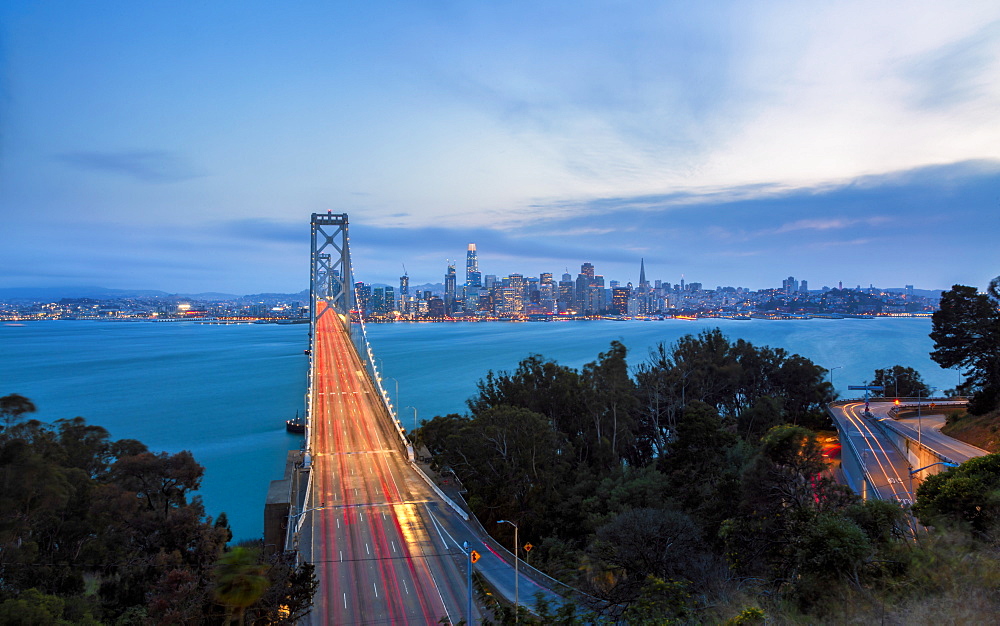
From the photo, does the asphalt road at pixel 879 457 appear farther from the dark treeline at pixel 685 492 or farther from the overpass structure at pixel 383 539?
the overpass structure at pixel 383 539

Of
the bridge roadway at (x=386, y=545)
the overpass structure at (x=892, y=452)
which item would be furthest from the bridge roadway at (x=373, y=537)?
the overpass structure at (x=892, y=452)

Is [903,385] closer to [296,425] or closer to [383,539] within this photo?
[383,539]

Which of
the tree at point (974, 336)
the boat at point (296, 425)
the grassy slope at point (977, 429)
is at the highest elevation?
the tree at point (974, 336)

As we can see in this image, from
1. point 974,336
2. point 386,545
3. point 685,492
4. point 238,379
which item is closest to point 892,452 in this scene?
point 974,336

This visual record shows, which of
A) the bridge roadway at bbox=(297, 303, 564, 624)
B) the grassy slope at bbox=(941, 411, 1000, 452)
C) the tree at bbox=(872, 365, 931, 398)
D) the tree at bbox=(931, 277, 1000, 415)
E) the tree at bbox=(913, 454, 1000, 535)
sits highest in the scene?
the tree at bbox=(931, 277, 1000, 415)

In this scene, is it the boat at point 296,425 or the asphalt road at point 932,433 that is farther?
the boat at point 296,425

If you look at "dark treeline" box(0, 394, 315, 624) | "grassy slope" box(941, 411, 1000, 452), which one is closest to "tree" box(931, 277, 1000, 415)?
"grassy slope" box(941, 411, 1000, 452)

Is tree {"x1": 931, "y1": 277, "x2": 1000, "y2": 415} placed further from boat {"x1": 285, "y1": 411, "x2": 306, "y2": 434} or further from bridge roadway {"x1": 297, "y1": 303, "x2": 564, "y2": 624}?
boat {"x1": 285, "y1": 411, "x2": 306, "y2": 434}
